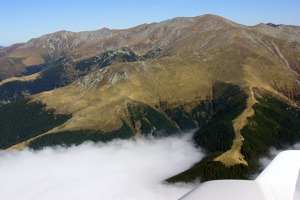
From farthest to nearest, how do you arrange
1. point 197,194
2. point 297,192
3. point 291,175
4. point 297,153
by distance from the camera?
point 297,153 → point 291,175 → point 297,192 → point 197,194

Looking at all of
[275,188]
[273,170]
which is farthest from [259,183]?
[273,170]

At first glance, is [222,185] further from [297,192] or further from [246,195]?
[297,192]

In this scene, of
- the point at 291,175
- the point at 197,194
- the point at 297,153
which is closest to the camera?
the point at 197,194

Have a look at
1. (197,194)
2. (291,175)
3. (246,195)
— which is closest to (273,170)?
(291,175)

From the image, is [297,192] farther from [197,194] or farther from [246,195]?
[197,194]

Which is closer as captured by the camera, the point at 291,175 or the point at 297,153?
the point at 291,175

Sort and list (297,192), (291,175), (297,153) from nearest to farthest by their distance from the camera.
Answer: (297,192)
(291,175)
(297,153)
